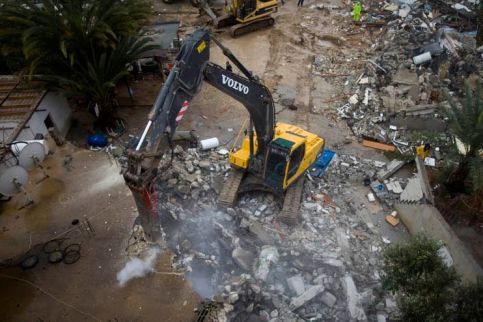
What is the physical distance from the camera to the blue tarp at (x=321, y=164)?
1288 centimetres

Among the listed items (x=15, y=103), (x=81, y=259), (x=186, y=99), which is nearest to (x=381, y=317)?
(x=186, y=99)

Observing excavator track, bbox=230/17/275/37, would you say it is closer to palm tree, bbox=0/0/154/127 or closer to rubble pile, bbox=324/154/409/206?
palm tree, bbox=0/0/154/127

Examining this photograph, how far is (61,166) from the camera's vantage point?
42.7ft

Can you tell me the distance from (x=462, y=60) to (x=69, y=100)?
55.0 feet

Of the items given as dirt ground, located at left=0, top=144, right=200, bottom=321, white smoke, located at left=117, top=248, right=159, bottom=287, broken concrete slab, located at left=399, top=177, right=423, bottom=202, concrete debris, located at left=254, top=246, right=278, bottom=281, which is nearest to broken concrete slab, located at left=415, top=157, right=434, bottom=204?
broken concrete slab, located at left=399, top=177, right=423, bottom=202

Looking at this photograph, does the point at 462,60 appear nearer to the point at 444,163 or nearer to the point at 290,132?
the point at 444,163

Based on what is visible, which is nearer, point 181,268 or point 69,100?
point 181,268

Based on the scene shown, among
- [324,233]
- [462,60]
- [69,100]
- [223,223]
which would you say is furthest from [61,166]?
[462,60]

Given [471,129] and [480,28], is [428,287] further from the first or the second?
[480,28]

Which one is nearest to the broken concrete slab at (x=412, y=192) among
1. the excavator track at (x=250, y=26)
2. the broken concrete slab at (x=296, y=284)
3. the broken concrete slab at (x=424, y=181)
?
the broken concrete slab at (x=424, y=181)

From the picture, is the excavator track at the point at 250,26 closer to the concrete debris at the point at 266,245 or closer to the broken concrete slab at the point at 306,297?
the concrete debris at the point at 266,245

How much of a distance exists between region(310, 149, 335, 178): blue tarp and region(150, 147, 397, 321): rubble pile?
0.26 meters

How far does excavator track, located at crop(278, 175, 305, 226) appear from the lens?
11016 mm

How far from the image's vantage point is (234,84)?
30.3 feet
